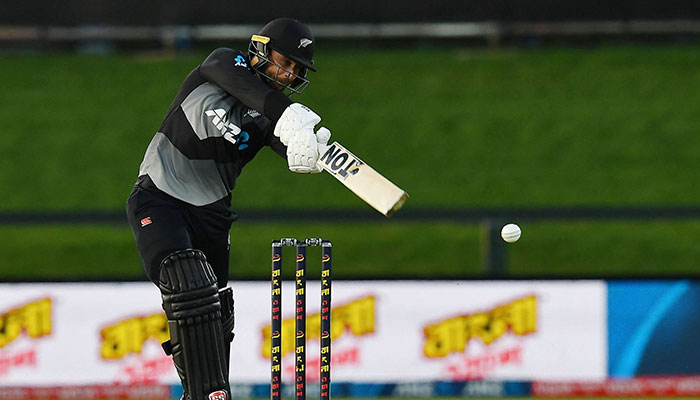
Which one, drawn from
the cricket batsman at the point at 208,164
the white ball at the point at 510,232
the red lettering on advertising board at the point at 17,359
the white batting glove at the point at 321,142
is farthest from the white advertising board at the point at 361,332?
the white batting glove at the point at 321,142

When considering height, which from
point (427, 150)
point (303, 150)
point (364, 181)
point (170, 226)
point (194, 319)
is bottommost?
point (194, 319)

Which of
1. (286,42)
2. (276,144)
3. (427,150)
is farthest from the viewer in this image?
(427,150)

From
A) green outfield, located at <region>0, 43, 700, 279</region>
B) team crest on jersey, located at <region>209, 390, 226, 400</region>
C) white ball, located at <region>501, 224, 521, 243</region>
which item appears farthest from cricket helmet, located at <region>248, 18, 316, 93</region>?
green outfield, located at <region>0, 43, 700, 279</region>

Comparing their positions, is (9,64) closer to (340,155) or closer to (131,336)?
(131,336)

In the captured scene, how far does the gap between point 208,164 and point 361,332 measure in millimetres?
2772

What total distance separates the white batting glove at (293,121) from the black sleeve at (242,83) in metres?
0.04

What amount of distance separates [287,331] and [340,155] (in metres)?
3.14

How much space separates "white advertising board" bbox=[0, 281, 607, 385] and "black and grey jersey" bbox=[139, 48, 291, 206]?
246 cm

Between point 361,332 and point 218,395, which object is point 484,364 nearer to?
point 361,332

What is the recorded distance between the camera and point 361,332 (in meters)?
7.12

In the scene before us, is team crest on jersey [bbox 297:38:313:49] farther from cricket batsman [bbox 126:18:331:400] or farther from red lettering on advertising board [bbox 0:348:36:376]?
red lettering on advertising board [bbox 0:348:36:376]

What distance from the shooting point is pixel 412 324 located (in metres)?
7.13

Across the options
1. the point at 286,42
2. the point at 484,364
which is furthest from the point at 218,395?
the point at 484,364

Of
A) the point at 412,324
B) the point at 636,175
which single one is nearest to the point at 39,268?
the point at 412,324
